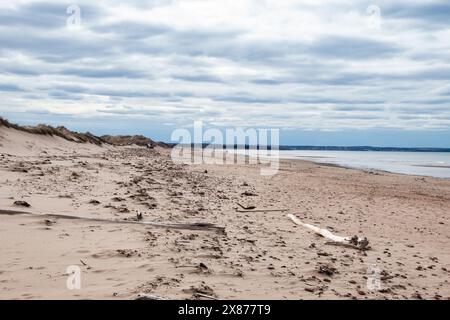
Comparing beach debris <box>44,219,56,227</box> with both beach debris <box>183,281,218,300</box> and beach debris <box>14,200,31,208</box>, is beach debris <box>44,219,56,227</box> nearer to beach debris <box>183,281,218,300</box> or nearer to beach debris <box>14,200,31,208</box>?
beach debris <box>14,200,31,208</box>

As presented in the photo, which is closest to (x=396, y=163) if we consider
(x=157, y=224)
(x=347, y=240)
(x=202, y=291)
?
(x=347, y=240)

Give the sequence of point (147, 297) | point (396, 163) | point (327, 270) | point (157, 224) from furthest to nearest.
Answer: point (396, 163)
point (157, 224)
point (327, 270)
point (147, 297)

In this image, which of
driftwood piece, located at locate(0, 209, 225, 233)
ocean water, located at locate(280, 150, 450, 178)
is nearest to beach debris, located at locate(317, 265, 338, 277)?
driftwood piece, located at locate(0, 209, 225, 233)

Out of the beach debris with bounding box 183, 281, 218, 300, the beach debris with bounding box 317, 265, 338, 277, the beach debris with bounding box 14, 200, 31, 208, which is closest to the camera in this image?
the beach debris with bounding box 183, 281, 218, 300

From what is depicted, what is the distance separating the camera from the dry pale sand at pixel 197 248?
5.19 meters

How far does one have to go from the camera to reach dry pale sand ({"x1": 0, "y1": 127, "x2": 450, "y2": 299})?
5.19 metres

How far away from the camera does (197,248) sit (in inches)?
265

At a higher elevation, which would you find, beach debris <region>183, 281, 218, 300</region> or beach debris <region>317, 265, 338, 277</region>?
beach debris <region>183, 281, 218, 300</region>

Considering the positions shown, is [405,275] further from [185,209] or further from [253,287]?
[185,209]

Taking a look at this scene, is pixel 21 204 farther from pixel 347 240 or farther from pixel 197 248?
pixel 347 240

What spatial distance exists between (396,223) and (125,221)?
671cm

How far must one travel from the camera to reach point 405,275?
643 centimetres
